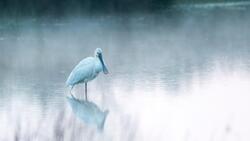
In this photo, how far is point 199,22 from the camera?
21.5 meters

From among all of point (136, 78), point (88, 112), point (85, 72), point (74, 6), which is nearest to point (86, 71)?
point (85, 72)

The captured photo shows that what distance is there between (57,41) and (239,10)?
675 centimetres

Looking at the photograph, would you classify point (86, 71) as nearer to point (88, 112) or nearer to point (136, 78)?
point (136, 78)

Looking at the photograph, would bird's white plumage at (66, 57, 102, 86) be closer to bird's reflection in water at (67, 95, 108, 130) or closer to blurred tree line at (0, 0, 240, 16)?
bird's reflection in water at (67, 95, 108, 130)

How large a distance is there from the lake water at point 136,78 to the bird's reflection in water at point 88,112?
89mm

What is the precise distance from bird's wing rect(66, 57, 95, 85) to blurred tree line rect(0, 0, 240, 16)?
42.7ft

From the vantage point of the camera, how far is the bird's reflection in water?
9.28 meters

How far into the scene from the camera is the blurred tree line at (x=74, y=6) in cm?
2491

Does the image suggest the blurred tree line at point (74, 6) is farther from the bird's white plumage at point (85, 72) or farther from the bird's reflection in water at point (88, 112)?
the bird's reflection in water at point (88, 112)

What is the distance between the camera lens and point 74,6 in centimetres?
2641

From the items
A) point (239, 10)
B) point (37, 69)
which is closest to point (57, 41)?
point (37, 69)

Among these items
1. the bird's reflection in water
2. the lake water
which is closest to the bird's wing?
the lake water

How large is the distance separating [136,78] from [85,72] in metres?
0.97

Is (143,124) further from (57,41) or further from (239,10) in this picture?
(239,10)
